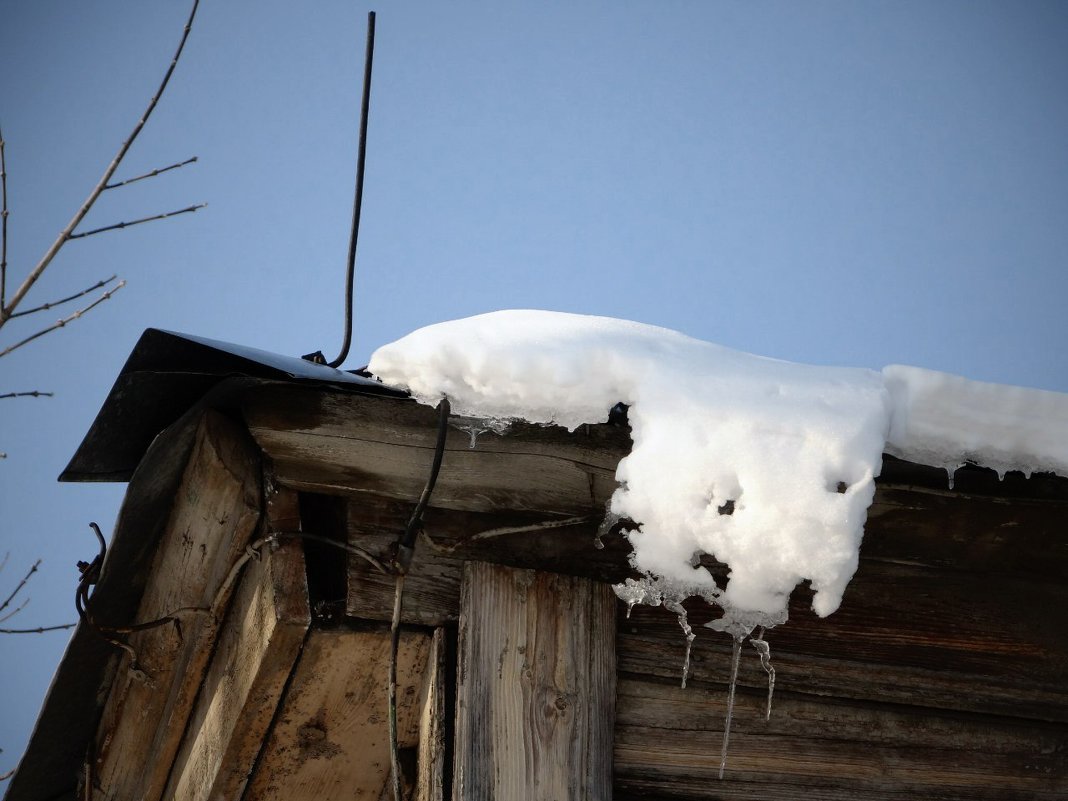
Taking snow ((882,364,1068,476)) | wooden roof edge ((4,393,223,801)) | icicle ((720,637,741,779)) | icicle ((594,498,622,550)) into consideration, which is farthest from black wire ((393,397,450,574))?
snow ((882,364,1068,476))

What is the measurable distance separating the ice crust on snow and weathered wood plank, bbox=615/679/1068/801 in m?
0.31

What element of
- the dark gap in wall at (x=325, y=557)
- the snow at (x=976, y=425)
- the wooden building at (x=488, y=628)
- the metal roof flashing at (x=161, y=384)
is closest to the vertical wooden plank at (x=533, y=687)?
the wooden building at (x=488, y=628)

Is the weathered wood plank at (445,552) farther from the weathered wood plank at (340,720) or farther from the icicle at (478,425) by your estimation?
the icicle at (478,425)

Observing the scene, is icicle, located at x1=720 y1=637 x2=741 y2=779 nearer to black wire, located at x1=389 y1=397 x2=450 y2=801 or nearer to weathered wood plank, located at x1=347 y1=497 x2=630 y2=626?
weathered wood plank, located at x1=347 y1=497 x2=630 y2=626

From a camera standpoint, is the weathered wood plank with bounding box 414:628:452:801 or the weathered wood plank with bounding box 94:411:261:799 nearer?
the weathered wood plank with bounding box 414:628:452:801

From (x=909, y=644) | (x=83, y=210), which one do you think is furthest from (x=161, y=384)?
(x=909, y=644)

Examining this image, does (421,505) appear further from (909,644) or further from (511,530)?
(909,644)

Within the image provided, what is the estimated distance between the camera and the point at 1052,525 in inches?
52.6

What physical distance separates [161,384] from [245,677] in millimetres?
512

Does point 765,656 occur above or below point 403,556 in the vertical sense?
below

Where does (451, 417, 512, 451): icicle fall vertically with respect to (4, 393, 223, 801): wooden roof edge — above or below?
above

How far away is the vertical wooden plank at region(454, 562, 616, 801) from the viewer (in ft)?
4.17

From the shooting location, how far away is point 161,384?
1384 millimetres

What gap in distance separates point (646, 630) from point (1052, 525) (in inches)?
26.6
